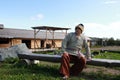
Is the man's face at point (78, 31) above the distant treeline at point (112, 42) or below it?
above

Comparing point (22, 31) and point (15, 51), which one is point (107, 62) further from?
point (22, 31)

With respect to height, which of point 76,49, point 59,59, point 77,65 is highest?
point 76,49

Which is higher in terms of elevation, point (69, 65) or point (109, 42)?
point (69, 65)

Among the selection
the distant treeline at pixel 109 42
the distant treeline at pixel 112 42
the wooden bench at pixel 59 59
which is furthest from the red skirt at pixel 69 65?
the distant treeline at pixel 109 42

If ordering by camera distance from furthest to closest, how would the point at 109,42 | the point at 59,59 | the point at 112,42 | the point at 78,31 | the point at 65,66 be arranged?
the point at 109,42 → the point at 112,42 → the point at 59,59 → the point at 78,31 → the point at 65,66

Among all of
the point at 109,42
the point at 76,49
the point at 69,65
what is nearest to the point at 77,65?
the point at 69,65

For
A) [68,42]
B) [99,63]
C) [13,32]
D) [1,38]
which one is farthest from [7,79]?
[13,32]

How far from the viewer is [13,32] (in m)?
40.5

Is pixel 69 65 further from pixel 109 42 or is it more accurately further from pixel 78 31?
pixel 109 42

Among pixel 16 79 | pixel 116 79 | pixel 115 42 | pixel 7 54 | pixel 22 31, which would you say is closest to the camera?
pixel 16 79

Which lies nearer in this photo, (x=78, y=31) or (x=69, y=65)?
(x=69, y=65)

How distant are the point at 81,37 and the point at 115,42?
158 feet

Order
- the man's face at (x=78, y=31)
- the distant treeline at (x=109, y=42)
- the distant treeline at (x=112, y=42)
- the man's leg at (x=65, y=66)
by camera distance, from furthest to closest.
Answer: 1. the distant treeline at (x=109, y=42)
2. the distant treeline at (x=112, y=42)
3. the man's face at (x=78, y=31)
4. the man's leg at (x=65, y=66)

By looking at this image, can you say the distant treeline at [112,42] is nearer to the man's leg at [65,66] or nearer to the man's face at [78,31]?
the man's face at [78,31]
